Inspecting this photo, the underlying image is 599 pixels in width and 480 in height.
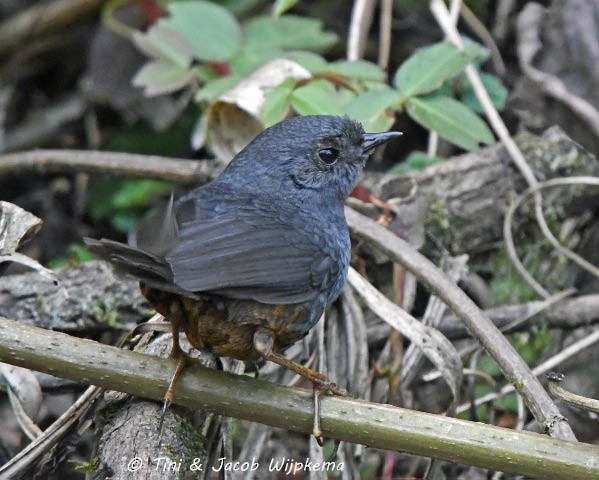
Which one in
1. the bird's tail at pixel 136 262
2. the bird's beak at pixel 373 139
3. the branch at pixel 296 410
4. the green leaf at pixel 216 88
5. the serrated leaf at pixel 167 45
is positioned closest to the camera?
the bird's tail at pixel 136 262

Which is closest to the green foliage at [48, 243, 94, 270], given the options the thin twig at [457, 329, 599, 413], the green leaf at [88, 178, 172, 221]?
the green leaf at [88, 178, 172, 221]

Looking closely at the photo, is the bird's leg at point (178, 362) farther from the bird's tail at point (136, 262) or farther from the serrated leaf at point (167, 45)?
the serrated leaf at point (167, 45)

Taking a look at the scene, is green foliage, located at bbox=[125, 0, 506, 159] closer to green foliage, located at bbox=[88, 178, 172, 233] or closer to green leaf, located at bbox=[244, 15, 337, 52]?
green leaf, located at bbox=[244, 15, 337, 52]

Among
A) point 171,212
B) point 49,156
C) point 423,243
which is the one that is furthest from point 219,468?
point 49,156

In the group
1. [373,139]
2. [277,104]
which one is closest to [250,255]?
[373,139]

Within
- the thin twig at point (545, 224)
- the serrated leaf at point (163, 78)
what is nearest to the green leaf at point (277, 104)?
the serrated leaf at point (163, 78)

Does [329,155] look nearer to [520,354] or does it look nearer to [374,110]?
[374,110]
